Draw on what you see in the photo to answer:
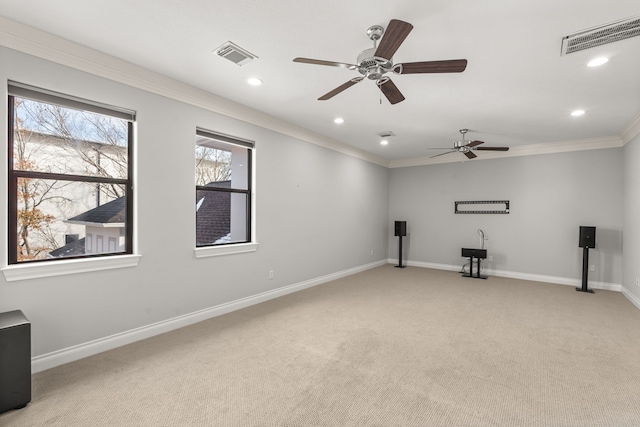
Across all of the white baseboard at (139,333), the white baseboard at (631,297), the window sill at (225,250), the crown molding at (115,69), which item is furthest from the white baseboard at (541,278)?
the crown molding at (115,69)

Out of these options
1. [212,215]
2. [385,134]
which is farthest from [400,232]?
[212,215]

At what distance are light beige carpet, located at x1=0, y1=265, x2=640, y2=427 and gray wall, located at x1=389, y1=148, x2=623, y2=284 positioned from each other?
1847mm

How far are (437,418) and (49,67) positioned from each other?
3.87 meters

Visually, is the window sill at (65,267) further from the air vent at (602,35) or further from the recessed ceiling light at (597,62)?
the recessed ceiling light at (597,62)

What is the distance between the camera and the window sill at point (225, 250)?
3.58 meters

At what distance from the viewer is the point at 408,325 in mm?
3541

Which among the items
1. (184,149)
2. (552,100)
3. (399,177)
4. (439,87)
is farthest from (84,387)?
(399,177)

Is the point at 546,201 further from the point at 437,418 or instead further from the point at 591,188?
the point at 437,418

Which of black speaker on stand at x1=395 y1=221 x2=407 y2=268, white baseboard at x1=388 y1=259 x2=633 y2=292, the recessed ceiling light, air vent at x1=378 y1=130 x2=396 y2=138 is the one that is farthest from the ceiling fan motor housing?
white baseboard at x1=388 y1=259 x2=633 y2=292

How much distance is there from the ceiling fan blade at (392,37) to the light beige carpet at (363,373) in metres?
2.36

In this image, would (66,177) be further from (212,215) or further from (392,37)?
(392,37)

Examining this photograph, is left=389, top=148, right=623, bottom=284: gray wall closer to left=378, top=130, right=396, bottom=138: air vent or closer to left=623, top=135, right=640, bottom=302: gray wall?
left=623, top=135, right=640, bottom=302: gray wall

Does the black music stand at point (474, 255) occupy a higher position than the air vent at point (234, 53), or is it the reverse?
the air vent at point (234, 53)

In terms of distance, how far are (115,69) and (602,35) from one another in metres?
3.99
